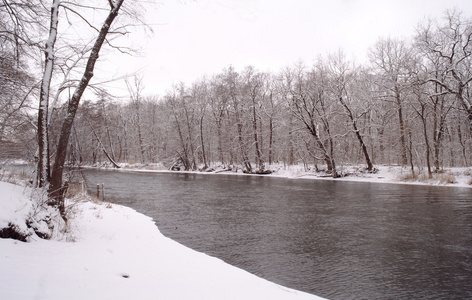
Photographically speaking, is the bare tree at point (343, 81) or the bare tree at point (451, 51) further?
the bare tree at point (343, 81)

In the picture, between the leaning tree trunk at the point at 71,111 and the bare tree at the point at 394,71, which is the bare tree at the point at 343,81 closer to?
the bare tree at the point at 394,71

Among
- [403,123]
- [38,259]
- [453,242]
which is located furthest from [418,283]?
[403,123]

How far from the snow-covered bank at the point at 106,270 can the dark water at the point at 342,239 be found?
4.61 feet

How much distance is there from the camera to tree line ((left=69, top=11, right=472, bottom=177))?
2645 cm

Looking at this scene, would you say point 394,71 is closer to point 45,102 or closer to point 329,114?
point 329,114

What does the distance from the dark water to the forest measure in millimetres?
6108

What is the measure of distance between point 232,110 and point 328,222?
3606 cm

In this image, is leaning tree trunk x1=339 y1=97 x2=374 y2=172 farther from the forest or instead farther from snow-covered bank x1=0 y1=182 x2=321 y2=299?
snow-covered bank x1=0 y1=182 x2=321 y2=299

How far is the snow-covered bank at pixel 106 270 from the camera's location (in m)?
4.05

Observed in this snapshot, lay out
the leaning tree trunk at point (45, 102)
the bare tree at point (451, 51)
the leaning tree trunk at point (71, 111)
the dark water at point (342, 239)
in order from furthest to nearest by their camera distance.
→ the bare tree at point (451, 51) < the leaning tree trunk at point (45, 102) < the leaning tree trunk at point (71, 111) < the dark water at point (342, 239)

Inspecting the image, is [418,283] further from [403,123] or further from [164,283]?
[403,123]

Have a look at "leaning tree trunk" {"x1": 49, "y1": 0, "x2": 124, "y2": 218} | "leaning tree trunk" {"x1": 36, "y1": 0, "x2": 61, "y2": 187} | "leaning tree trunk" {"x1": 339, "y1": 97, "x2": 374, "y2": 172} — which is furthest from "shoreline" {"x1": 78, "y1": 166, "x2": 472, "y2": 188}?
"leaning tree trunk" {"x1": 49, "y1": 0, "x2": 124, "y2": 218}

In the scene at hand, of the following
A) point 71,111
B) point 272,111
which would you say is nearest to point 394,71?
point 272,111

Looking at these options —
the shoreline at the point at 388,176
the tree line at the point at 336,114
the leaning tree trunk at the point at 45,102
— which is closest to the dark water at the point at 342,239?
the leaning tree trunk at the point at 45,102
